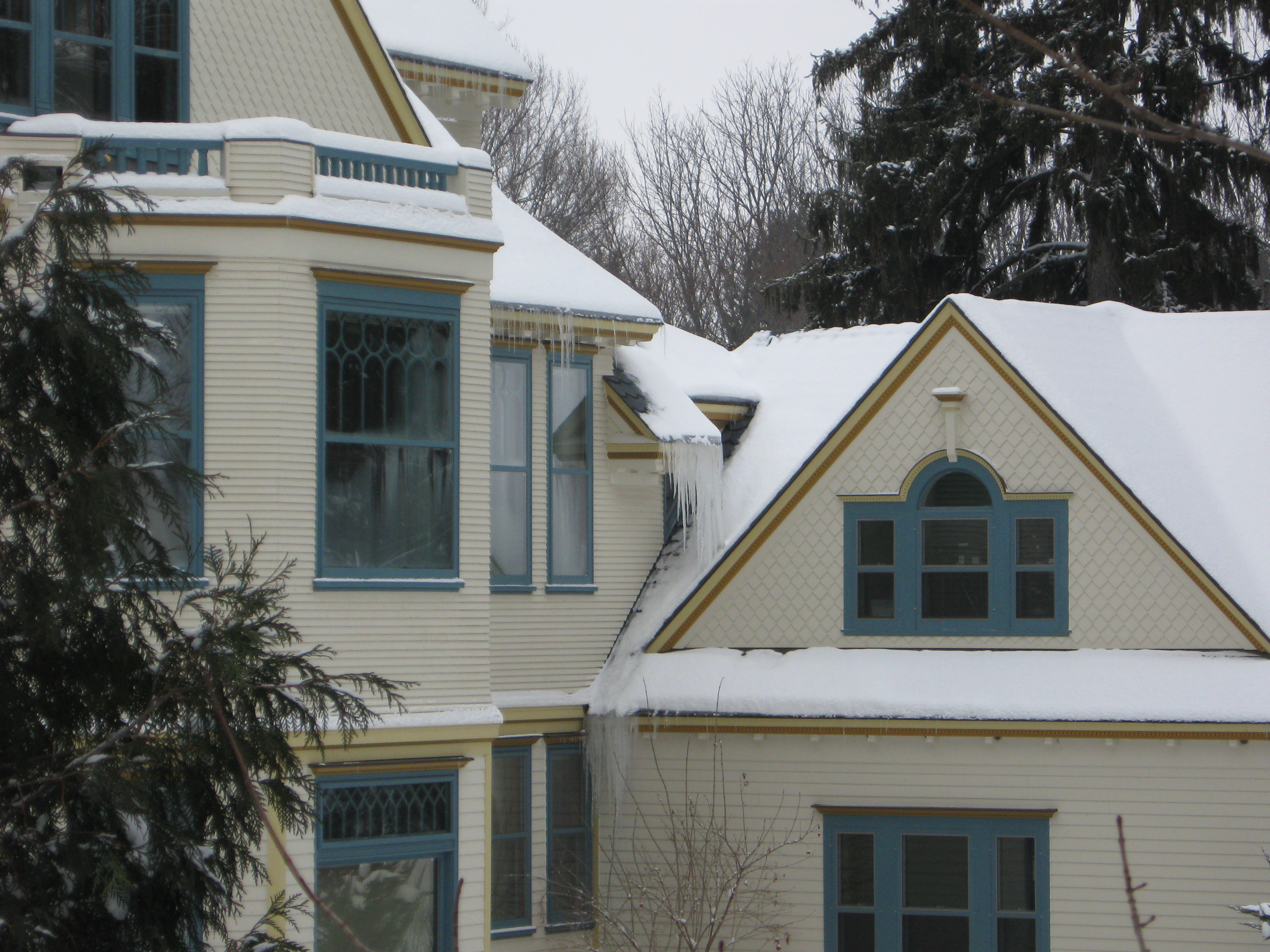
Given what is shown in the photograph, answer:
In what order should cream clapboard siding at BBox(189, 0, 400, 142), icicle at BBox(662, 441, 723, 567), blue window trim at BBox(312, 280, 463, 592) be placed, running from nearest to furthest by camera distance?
blue window trim at BBox(312, 280, 463, 592) → cream clapboard siding at BBox(189, 0, 400, 142) → icicle at BBox(662, 441, 723, 567)

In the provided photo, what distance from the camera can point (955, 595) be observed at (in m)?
12.5

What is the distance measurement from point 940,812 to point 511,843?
135 inches

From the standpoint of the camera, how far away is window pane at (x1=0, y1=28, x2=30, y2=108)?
9992 mm

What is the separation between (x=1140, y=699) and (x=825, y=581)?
2.67 meters

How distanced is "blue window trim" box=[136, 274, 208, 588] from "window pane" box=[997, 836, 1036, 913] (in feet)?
20.9

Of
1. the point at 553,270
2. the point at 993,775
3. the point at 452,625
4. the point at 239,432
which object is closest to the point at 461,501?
the point at 452,625

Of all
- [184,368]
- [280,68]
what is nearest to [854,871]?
[184,368]

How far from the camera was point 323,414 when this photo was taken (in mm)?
9836

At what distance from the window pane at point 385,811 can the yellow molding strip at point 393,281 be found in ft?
10.8

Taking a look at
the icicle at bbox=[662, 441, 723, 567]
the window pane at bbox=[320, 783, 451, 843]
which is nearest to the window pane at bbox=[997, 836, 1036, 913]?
the icicle at bbox=[662, 441, 723, 567]

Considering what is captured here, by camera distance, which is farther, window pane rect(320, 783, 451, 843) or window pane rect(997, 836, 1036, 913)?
window pane rect(997, 836, 1036, 913)

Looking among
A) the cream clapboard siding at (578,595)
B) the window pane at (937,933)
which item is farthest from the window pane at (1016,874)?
the cream clapboard siding at (578,595)

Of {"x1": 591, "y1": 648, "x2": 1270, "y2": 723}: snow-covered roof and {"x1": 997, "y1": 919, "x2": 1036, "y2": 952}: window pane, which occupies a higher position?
{"x1": 591, "y1": 648, "x2": 1270, "y2": 723}: snow-covered roof

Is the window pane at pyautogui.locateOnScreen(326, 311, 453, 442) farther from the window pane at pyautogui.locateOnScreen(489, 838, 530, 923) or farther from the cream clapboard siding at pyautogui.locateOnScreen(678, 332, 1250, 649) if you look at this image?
the window pane at pyautogui.locateOnScreen(489, 838, 530, 923)
